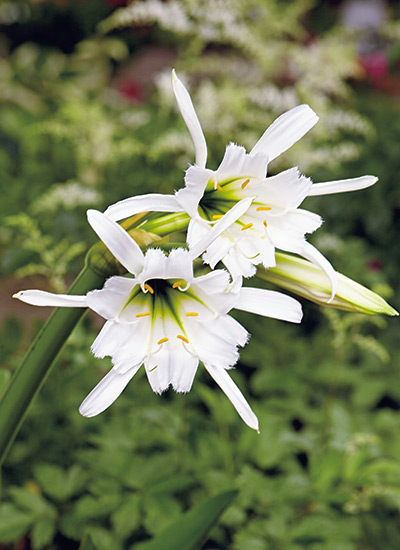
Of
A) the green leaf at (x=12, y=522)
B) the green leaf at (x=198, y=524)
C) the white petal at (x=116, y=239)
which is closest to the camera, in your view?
the white petal at (x=116, y=239)

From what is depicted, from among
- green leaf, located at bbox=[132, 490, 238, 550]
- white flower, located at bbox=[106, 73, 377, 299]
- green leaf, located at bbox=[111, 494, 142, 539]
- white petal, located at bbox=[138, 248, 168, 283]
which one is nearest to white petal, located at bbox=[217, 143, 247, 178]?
white flower, located at bbox=[106, 73, 377, 299]

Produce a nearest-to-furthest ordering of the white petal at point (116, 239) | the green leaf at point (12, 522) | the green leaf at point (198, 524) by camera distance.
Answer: the white petal at point (116, 239) → the green leaf at point (198, 524) → the green leaf at point (12, 522)

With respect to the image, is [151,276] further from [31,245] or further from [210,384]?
[210,384]

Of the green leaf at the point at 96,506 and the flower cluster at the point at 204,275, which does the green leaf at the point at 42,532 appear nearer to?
the green leaf at the point at 96,506

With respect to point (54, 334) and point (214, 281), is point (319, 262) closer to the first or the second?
point (214, 281)

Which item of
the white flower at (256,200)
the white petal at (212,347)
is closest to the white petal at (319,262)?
the white flower at (256,200)

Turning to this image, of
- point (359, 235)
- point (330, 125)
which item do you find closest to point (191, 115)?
point (330, 125)

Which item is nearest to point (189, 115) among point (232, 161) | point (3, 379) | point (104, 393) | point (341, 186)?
point (232, 161)

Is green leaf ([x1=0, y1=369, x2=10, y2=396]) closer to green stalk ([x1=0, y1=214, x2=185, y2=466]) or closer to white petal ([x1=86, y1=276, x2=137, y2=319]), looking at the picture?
green stalk ([x1=0, y1=214, x2=185, y2=466])

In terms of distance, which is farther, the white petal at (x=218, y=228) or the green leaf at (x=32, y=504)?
the green leaf at (x=32, y=504)
